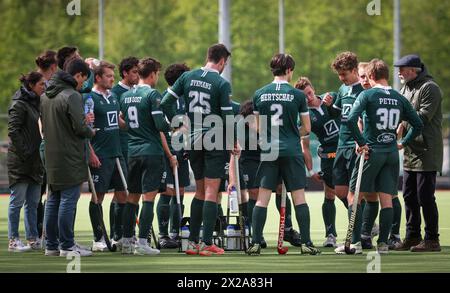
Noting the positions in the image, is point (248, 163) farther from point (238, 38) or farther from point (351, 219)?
point (238, 38)

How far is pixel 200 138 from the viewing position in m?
15.7

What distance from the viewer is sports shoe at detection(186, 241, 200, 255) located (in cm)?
1583

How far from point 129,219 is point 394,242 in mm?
3518

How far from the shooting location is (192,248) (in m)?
15.9

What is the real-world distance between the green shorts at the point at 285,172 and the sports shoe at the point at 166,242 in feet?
6.88

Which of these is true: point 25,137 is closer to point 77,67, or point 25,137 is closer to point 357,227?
point 77,67

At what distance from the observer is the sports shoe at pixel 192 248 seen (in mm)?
15834

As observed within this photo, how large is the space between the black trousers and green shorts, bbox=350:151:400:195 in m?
0.96

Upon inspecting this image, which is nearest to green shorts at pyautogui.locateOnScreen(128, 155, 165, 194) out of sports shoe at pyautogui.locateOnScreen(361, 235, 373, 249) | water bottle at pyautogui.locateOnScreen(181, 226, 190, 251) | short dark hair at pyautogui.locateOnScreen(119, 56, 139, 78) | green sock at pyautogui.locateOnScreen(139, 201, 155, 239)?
green sock at pyautogui.locateOnScreen(139, 201, 155, 239)

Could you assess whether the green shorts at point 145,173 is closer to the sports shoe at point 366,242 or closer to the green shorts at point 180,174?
the green shorts at point 180,174

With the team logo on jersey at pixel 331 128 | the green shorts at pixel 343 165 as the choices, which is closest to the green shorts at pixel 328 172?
the team logo on jersey at pixel 331 128
